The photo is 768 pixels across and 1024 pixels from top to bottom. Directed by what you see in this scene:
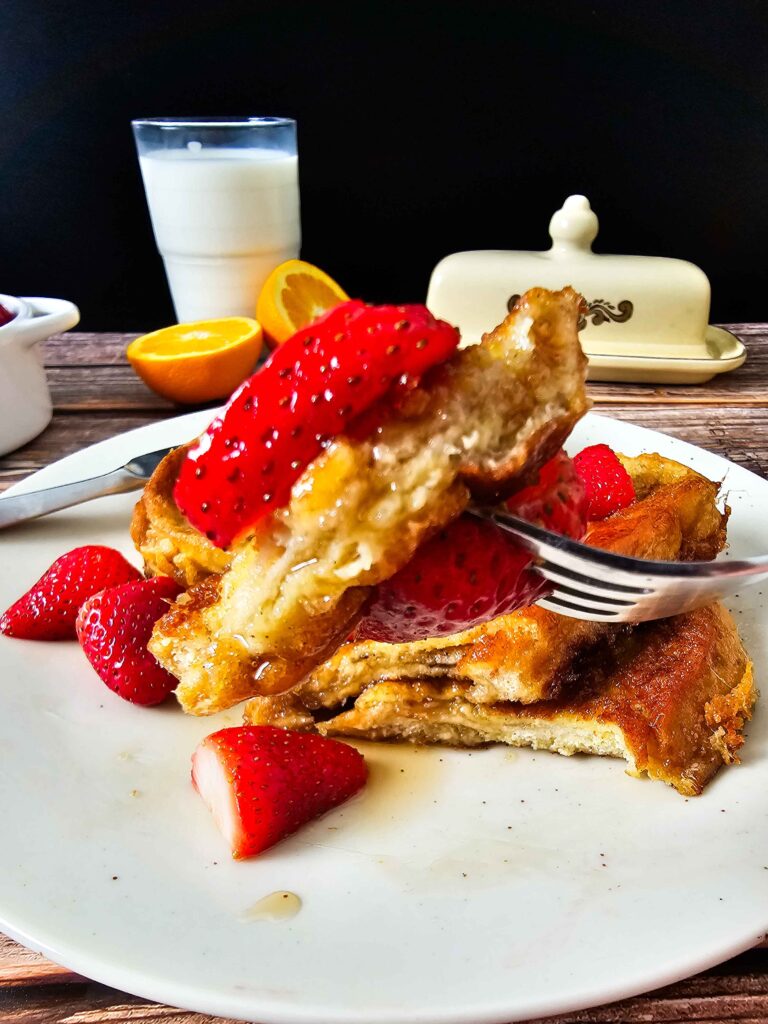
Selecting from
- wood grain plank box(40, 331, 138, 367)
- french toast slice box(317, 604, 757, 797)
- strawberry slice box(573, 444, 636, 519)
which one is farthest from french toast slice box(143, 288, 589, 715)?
wood grain plank box(40, 331, 138, 367)

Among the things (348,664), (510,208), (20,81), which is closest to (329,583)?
(348,664)

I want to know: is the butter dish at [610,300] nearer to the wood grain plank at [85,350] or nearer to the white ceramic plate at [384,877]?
the wood grain plank at [85,350]

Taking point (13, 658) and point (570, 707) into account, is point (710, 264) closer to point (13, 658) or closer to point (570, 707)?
Result: point (570, 707)

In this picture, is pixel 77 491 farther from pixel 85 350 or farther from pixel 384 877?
pixel 85 350

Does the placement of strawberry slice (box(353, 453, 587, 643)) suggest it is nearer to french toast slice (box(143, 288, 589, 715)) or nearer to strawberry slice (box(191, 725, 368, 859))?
french toast slice (box(143, 288, 589, 715))

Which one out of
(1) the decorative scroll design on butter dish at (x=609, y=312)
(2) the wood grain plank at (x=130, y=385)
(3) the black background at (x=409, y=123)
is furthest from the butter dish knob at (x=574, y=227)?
(3) the black background at (x=409, y=123)
